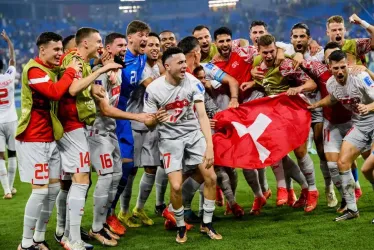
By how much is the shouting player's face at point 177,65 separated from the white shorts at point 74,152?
103cm

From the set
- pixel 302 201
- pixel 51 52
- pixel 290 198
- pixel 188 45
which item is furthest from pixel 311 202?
pixel 51 52

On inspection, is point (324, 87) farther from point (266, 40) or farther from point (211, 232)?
point (211, 232)

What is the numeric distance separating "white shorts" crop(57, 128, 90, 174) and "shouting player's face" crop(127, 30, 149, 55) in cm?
136

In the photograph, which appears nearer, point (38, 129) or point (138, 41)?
point (38, 129)

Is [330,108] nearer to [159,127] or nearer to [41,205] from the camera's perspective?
[159,127]

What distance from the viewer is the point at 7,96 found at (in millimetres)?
9281

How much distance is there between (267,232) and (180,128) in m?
1.34

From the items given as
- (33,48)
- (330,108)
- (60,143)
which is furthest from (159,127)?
(33,48)

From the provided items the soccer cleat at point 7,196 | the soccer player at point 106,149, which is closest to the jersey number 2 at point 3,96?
the soccer cleat at point 7,196

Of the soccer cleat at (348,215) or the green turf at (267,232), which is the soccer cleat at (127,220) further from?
the soccer cleat at (348,215)

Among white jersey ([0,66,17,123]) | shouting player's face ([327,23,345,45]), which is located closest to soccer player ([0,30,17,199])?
white jersey ([0,66,17,123])

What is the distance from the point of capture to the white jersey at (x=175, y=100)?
5.89m

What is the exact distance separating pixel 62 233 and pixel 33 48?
28477 mm

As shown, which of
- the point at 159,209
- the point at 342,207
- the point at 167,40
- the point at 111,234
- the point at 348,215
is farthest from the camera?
the point at 167,40
